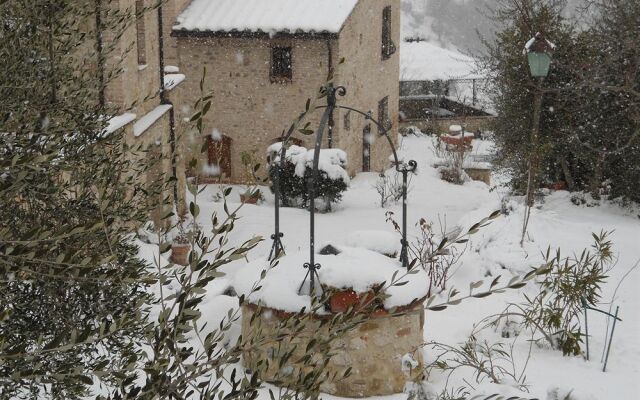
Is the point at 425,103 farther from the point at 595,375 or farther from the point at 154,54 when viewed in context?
the point at 595,375

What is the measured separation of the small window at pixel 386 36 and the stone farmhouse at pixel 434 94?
4546 mm

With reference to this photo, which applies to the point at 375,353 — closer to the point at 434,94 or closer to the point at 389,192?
the point at 389,192

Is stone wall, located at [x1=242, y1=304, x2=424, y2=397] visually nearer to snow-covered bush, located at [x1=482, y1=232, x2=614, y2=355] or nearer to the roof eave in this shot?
snow-covered bush, located at [x1=482, y1=232, x2=614, y2=355]

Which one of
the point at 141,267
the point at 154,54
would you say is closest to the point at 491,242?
the point at 154,54

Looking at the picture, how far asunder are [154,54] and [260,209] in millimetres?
3456

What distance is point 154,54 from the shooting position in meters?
13.6

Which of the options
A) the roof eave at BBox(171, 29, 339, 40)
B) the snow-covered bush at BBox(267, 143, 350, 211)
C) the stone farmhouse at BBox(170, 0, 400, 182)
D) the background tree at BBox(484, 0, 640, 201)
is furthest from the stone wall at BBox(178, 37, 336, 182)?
the background tree at BBox(484, 0, 640, 201)

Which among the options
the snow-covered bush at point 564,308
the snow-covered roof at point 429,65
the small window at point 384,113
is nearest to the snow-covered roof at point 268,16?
the small window at point 384,113

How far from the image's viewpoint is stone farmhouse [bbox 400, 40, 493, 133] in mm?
27828

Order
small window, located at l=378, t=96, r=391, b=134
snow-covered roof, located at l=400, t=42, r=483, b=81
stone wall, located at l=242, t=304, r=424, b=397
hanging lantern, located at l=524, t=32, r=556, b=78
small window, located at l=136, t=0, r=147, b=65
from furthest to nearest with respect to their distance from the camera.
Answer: snow-covered roof, located at l=400, t=42, r=483, b=81 < small window, located at l=378, t=96, r=391, b=134 < small window, located at l=136, t=0, r=147, b=65 < hanging lantern, located at l=524, t=32, r=556, b=78 < stone wall, located at l=242, t=304, r=424, b=397

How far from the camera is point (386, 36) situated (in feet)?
72.3

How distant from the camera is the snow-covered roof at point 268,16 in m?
17.3

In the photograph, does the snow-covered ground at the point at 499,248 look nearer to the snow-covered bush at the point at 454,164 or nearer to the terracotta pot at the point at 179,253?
the snow-covered bush at the point at 454,164

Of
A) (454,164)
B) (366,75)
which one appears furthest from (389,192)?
(366,75)
